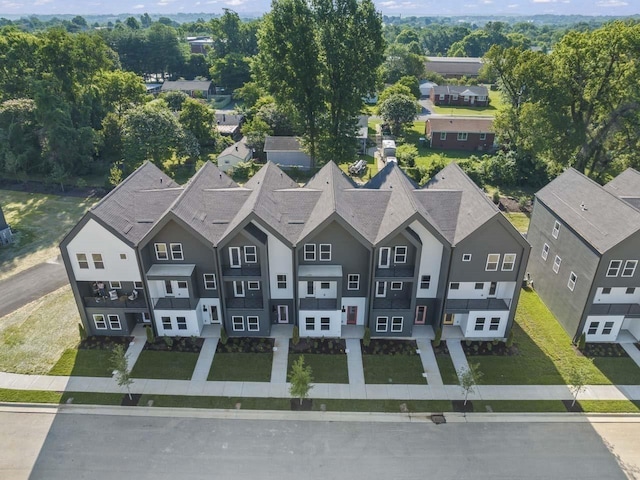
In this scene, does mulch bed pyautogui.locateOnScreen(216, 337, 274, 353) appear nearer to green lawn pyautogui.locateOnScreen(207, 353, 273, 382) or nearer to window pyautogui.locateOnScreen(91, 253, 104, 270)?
green lawn pyautogui.locateOnScreen(207, 353, 273, 382)

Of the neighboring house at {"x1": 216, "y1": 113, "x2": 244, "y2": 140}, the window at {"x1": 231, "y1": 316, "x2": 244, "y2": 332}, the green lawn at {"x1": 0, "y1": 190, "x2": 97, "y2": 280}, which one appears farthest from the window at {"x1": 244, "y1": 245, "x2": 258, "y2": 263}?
the neighboring house at {"x1": 216, "y1": 113, "x2": 244, "y2": 140}

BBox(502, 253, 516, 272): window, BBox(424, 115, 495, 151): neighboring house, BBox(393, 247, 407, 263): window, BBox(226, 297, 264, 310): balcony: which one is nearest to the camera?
BBox(502, 253, 516, 272): window

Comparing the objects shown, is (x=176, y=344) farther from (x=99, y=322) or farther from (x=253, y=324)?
(x=99, y=322)

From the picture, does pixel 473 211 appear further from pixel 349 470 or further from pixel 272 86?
pixel 272 86

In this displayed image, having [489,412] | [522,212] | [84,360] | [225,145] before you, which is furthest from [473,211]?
[225,145]

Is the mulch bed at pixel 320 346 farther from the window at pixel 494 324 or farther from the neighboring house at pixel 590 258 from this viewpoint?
the neighboring house at pixel 590 258

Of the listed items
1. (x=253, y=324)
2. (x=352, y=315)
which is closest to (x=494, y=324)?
(x=352, y=315)
